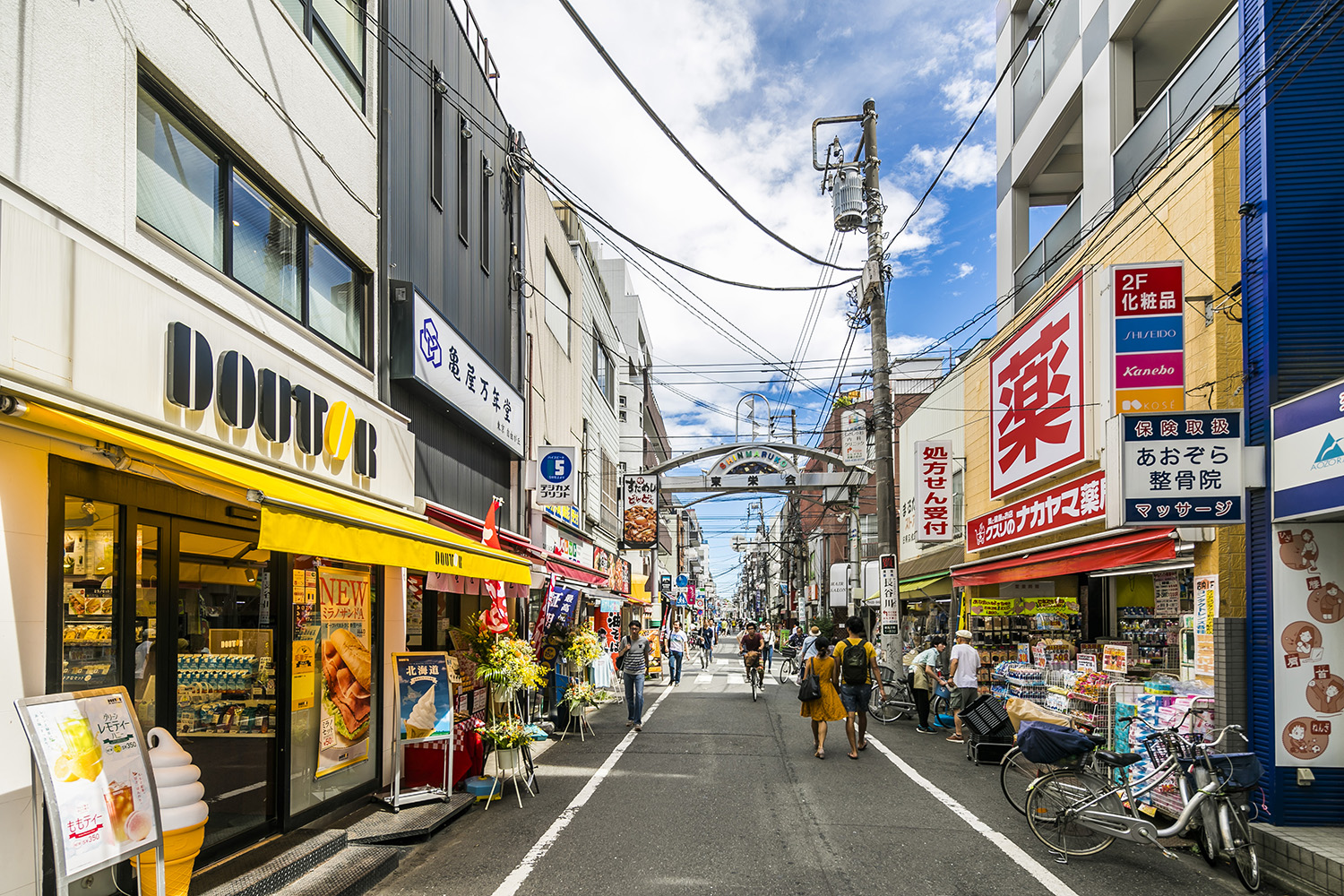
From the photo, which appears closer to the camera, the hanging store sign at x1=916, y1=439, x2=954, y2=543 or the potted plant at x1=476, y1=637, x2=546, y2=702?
the potted plant at x1=476, y1=637, x2=546, y2=702

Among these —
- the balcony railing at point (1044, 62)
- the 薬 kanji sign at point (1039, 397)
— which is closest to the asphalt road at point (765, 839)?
the 薬 kanji sign at point (1039, 397)

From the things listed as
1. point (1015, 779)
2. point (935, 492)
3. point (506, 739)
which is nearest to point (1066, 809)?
point (1015, 779)

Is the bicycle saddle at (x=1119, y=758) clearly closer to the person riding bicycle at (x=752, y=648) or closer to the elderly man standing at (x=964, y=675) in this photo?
the elderly man standing at (x=964, y=675)

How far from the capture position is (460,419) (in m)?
13.2

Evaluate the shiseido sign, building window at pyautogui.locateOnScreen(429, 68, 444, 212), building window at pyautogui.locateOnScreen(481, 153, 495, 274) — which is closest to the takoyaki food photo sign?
the shiseido sign

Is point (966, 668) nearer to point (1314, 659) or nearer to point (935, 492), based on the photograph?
point (1314, 659)

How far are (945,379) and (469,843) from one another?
1834 cm

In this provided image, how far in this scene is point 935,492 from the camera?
20.7 meters

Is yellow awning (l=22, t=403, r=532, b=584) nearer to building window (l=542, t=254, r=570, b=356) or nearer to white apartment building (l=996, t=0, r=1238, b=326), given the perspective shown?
white apartment building (l=996, t=0, r=1238, b=326)

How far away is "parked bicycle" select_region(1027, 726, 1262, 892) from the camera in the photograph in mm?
6996

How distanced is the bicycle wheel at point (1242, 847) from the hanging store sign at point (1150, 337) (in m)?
4.18

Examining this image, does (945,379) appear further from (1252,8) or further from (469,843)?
(469,843)

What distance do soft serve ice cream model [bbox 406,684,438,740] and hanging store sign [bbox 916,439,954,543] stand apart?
46.6 feet

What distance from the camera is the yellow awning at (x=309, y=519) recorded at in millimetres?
4828
